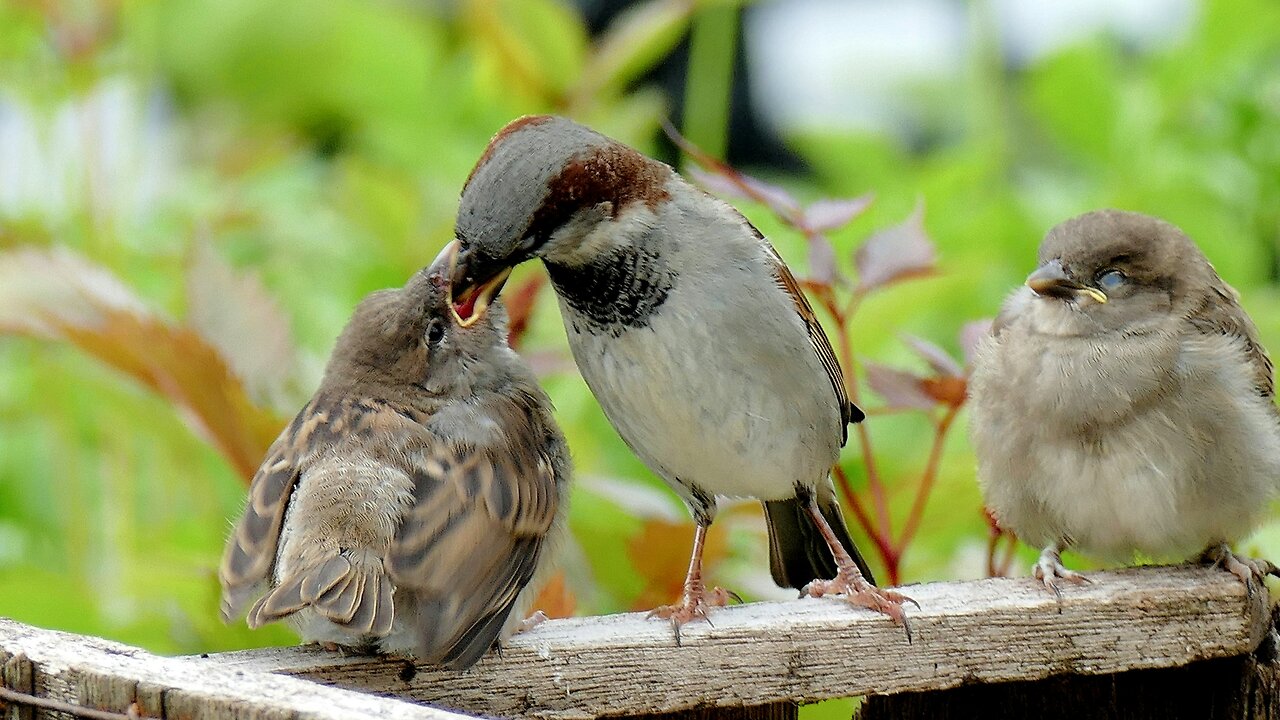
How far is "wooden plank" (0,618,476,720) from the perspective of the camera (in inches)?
63.5

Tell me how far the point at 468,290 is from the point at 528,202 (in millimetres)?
126

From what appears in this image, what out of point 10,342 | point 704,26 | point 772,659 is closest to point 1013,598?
point 772,659

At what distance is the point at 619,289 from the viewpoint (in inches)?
88.7

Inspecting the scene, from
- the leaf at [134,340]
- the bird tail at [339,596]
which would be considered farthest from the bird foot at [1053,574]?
the leaf at [134,340]

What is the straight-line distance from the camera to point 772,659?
2.16 meters

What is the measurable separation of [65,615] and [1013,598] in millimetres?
1562

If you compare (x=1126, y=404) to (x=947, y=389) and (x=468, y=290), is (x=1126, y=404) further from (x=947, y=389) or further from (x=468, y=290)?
(x=468, y=290)

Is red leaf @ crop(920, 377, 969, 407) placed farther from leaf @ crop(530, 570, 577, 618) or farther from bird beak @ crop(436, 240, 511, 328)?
bird beak @ crop(436, 240, 511, 328)

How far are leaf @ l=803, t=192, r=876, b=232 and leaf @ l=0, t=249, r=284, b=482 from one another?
0.86 metres

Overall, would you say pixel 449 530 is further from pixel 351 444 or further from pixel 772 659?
pixel 772 659

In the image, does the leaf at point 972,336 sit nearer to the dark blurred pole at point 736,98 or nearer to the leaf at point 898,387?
the leaf at point 898,387

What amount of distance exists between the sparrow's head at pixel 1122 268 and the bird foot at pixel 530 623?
3.32 ft

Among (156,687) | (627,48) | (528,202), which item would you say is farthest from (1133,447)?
(156,687)

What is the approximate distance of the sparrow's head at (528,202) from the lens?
1975 millimetres
